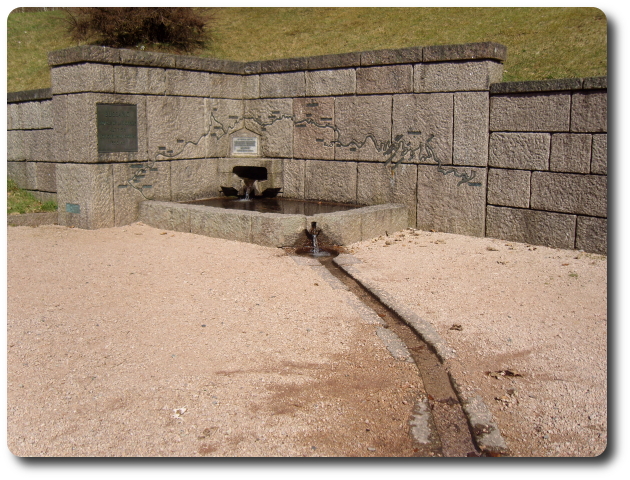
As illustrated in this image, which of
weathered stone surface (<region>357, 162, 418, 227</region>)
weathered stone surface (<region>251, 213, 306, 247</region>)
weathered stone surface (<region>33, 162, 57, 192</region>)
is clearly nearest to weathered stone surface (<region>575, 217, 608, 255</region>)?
weathered stone surface (<region>357, 162, 418, 227</region>)

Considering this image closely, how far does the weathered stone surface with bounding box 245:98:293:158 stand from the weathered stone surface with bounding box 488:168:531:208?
12.3ft

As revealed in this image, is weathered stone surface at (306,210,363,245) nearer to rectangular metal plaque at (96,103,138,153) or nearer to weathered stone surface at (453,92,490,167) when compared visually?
weathered stone surface at (453,92,490,167)

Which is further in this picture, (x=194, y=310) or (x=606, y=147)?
(x=606, y=147)

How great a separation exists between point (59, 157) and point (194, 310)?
525 centimetres

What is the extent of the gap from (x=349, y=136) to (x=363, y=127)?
1.03 feet

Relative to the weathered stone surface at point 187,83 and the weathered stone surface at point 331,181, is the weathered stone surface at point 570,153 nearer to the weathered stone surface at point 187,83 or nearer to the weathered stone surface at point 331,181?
the weathered stone surface at point 331,181

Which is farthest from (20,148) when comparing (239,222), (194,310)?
(194,310)

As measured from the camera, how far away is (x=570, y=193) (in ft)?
25.7

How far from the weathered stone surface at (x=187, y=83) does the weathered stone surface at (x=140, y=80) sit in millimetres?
150

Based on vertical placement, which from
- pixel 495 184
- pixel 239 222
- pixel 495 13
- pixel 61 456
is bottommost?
pixel 61 456

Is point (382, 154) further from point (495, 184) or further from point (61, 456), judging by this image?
point (61, 456)

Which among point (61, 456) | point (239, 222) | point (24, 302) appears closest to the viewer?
point (61, 456)

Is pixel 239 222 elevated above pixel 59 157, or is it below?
below

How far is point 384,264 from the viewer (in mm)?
7359
